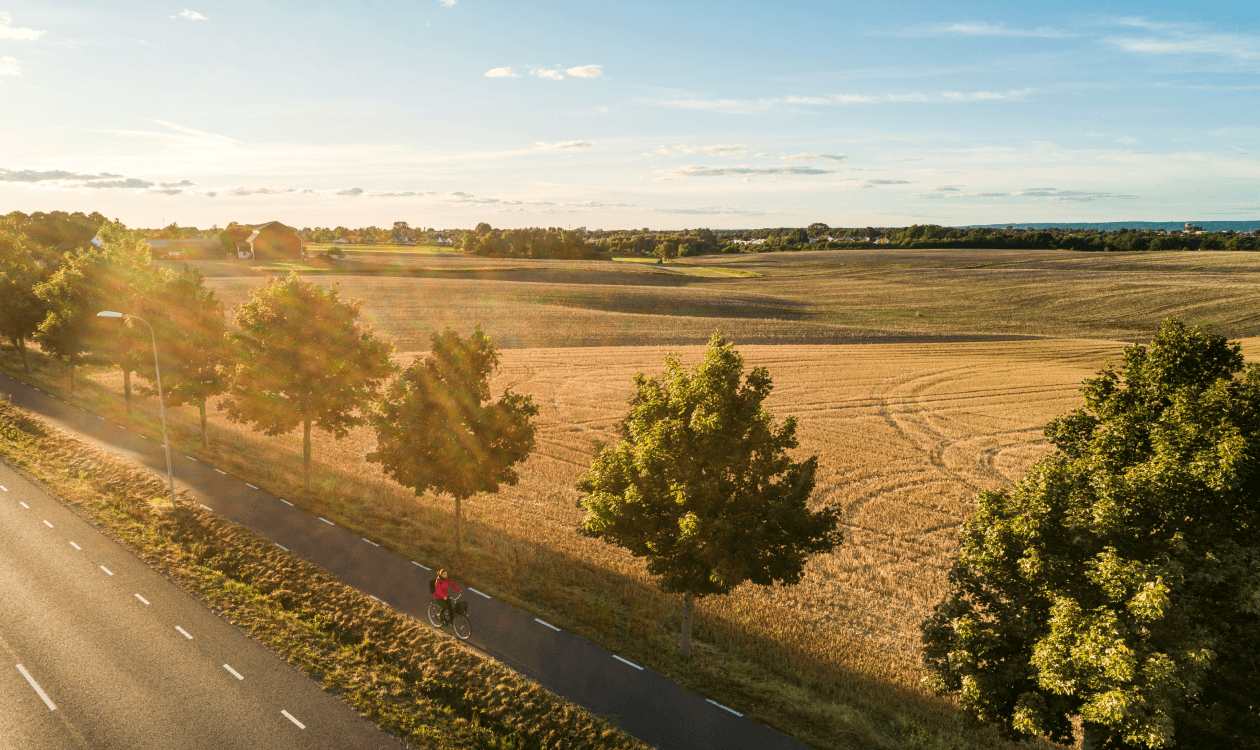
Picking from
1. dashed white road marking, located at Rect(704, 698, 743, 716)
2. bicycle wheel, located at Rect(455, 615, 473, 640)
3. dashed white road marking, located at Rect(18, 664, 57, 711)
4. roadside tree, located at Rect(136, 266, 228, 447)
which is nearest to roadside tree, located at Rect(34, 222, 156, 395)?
roadside tree, located at Rect(136, 266, 228, 447)

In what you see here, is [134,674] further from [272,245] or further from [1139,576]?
[272,245]

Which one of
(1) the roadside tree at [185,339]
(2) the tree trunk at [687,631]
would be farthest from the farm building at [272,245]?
(2) the tree trunk at [687,631]

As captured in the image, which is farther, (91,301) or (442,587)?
(91,301)

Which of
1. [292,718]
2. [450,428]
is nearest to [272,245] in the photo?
[450,428]

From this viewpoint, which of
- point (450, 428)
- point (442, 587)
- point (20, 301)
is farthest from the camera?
point (20, 301)

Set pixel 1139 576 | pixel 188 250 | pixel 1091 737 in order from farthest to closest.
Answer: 1. pixel 188 250
2. pixel 1091 737
3. pixel 1139 576

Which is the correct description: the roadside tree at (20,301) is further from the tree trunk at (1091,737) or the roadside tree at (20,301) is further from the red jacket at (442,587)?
the tree trunk at (1091,737)

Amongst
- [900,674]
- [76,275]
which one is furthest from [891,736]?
[76,275]
